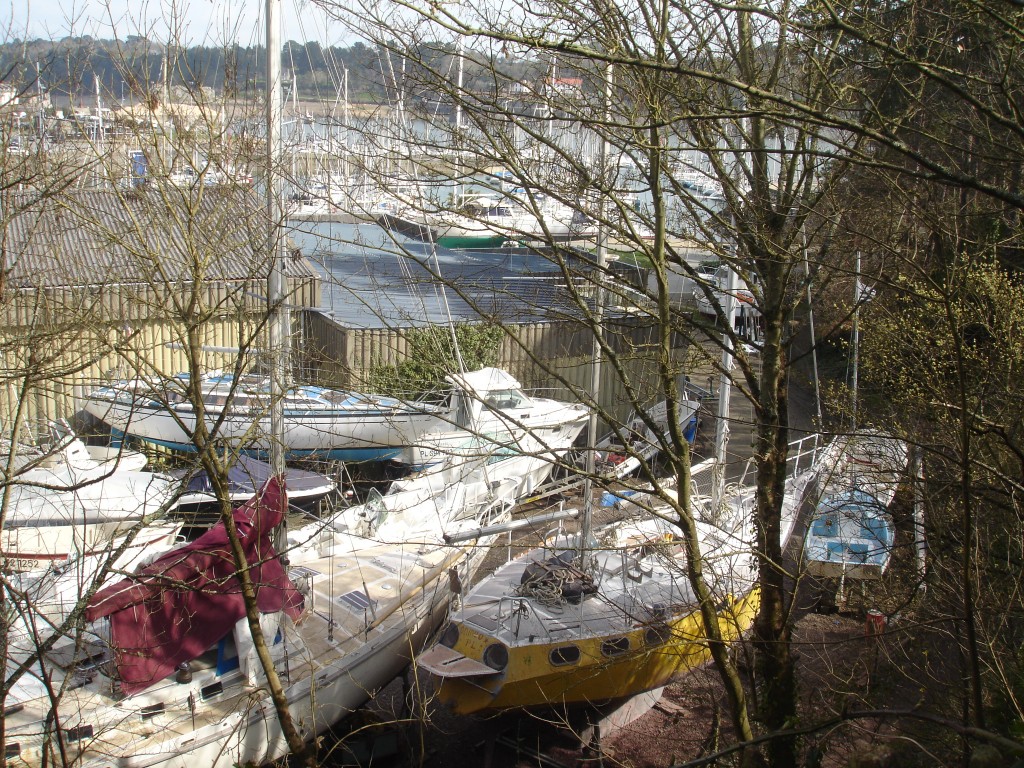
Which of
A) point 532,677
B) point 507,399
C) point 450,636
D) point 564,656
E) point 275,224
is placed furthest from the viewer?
point 507,399

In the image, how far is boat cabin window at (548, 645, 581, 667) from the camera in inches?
340

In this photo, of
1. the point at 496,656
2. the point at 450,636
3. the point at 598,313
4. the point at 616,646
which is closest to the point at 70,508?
the point at 450,636

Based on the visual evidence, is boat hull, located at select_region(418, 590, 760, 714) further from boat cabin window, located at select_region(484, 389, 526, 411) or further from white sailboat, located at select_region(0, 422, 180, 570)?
boat cabin window, located at select_region(484, 389, 526, 411)

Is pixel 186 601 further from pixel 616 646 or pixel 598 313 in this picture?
pixel 598 313

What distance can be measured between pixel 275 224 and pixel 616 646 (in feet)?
17.3

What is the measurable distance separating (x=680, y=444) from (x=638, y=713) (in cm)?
530

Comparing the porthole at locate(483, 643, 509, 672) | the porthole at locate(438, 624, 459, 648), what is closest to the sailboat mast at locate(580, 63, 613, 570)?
the porthole at locate(483, 643, 509, 672)

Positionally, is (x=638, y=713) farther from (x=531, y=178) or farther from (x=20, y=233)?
(x=20, y=233)

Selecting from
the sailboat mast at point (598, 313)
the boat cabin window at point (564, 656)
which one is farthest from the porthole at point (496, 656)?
the sailboat mast at point (598, 313)

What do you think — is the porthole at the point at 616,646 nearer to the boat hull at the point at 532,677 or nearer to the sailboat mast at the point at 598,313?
the boat hull at the point at 532,677

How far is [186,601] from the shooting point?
782 centimetres

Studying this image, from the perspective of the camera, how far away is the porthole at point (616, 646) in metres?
8.75

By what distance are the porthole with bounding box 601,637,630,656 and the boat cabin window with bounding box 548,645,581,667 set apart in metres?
0.27

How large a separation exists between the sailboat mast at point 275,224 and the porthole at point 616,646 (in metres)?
3.66
